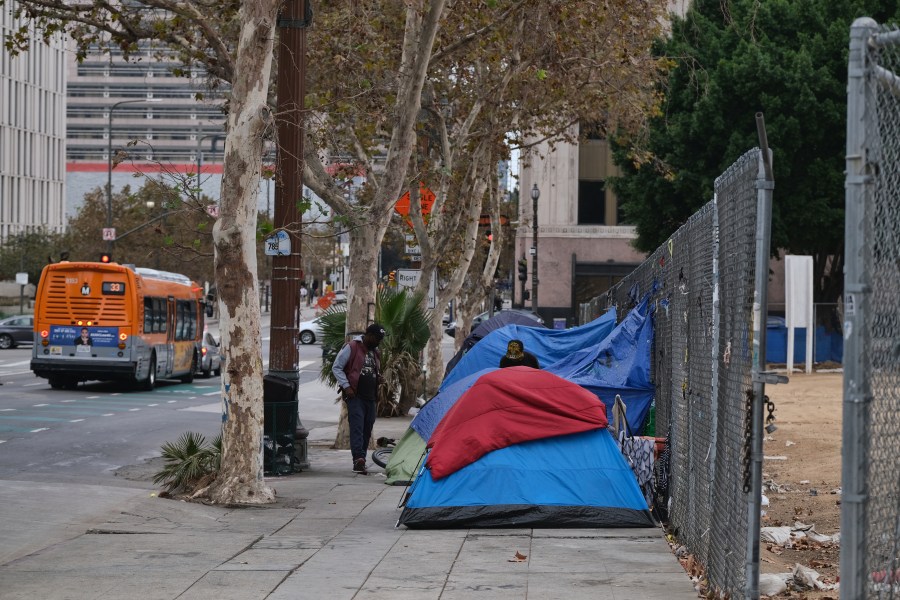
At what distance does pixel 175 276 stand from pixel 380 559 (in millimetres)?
27162

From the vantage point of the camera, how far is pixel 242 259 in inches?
492

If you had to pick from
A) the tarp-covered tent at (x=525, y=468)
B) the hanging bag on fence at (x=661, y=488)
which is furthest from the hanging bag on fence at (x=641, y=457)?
the tarp-covered tent at (x=525, y=468)

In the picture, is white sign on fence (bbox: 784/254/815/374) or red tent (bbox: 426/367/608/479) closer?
red tent (bbox: 426/367/608/479)

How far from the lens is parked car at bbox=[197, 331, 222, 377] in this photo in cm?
3800

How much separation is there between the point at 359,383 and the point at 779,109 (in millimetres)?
26917

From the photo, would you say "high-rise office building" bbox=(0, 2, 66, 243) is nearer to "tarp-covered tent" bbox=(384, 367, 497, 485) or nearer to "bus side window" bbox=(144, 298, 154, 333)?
"bus side window" bbox=(144, 298, 154, 333)

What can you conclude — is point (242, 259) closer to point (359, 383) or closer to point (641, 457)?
point (359, 383)

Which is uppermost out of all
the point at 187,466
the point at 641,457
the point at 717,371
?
the point at 717,371

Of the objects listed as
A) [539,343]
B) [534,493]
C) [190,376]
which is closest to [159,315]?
[190,376]

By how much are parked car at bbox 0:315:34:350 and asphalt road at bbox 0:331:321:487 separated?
60.8ft

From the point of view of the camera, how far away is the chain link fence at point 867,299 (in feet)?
14.2

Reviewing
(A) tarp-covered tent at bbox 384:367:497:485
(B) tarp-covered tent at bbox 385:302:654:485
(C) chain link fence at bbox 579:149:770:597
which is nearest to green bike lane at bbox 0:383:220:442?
(A) tarp-covered tent at bbox 384:367:497:485

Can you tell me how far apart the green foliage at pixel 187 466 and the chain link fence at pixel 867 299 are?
30.3 ft

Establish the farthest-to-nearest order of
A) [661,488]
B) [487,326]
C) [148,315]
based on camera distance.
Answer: [148,315]
[487,326]
[661,488]
